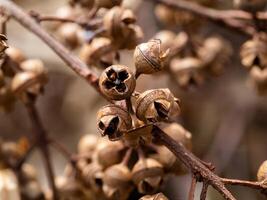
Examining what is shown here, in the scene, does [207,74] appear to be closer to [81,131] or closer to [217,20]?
[217,20]

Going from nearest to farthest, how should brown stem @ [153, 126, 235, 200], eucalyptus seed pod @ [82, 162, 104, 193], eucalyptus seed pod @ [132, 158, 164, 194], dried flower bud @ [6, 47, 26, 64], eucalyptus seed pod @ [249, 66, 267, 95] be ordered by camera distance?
1. brown stem @ [153, 126, 235, 200]
2. eucalyptus seed pod @ [132, 158, 164, 194]
3. eucalyptus seed pod @ [82, 162, 104, 193]
4. dried flower bud @ [6, 47, 26, 64]
5. eucalyptus seed pod @ [249, 66, 267, 95]

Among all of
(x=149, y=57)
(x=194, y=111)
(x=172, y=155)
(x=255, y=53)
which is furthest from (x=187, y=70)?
(x=194, y=111)

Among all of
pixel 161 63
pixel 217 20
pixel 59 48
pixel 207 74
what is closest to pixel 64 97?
pixel 207 74

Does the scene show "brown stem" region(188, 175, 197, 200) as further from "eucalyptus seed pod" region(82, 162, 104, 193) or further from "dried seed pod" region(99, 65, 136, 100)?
"eucalyptus seed pod" region(82, 162, 104, 193)

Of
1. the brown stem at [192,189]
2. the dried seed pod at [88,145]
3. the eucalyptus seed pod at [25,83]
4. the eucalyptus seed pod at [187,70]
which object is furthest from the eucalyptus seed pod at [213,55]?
the brown stem at [192,189]

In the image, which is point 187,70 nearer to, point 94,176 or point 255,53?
point 255,53

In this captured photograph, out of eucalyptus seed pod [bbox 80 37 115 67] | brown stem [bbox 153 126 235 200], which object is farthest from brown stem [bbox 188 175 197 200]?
eucalyptus seed pod [bbox 80 37 115 67]
